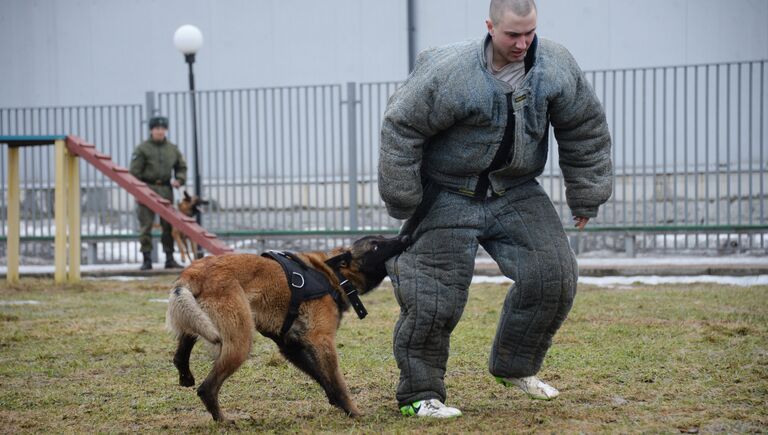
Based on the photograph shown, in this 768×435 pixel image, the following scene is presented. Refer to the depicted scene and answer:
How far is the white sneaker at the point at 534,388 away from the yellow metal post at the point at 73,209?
7979 mm

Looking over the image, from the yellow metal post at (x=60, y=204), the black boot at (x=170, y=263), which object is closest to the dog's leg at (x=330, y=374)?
the yellow metal post at (x=60, y=204)

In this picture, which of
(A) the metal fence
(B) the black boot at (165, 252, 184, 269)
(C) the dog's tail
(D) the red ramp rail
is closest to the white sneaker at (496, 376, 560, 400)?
(C) the dog's tail

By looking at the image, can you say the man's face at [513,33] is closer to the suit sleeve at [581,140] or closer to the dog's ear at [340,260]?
the suit sleeve at [581,140]

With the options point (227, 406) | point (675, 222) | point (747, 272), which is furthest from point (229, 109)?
point (227, 406)

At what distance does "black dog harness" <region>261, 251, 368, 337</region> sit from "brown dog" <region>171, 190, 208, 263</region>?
8888mm

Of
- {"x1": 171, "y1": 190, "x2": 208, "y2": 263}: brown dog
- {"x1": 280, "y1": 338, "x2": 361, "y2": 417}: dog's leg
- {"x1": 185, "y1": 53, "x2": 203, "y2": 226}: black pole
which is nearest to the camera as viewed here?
{"x1": 280, "y1": 338, "x2": 361, "y2": 417}: dog's leg

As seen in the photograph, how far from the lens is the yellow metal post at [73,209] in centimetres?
1181

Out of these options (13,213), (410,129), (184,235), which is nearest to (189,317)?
(410,129)

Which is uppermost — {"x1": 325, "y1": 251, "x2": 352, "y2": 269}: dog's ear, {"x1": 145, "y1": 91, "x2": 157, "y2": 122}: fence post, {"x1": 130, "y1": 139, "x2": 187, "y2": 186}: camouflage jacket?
{"x1": 145, "y1": 91, "x2": 157, "y2": 122}: fence post

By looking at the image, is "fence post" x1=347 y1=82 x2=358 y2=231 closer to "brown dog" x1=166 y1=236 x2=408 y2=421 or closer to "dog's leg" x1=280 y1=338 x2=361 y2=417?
"brown dog" x1=166 y1=236 x2=408 y2=421

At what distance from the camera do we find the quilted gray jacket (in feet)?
14.7

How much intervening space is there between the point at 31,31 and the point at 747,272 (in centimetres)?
1325

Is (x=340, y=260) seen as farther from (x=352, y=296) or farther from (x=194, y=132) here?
(x=194, y=132)

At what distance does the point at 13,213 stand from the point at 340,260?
7.60 m
